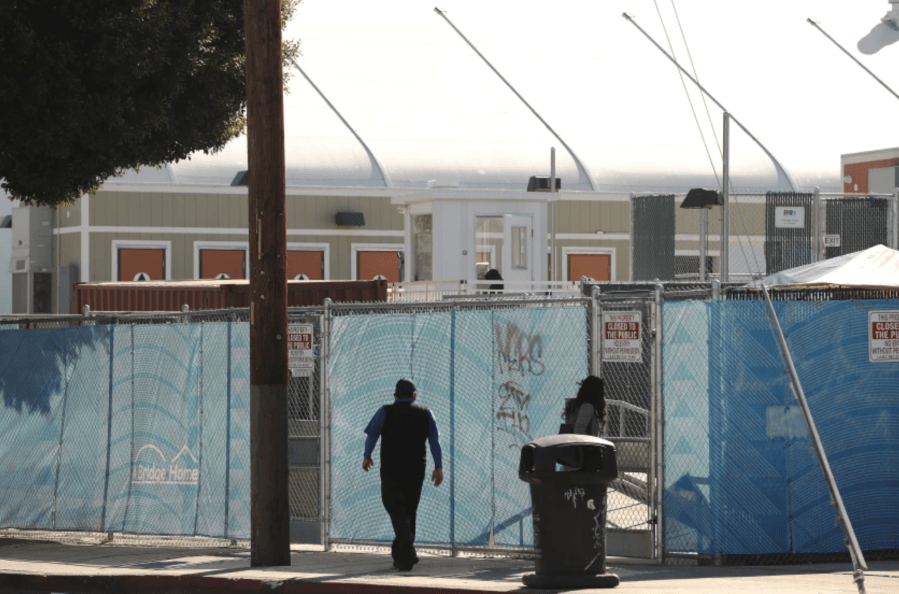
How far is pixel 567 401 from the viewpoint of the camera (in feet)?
38.6

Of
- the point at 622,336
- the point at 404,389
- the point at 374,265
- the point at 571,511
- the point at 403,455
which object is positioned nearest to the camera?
the point at 571,511

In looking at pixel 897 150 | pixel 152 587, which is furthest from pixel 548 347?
pixel 897 150

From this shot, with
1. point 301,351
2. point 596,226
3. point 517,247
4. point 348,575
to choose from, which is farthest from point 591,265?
point 348,575

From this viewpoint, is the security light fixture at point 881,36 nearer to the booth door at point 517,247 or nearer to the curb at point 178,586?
the booth door at point 517,247

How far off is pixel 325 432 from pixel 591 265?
26.2 metres

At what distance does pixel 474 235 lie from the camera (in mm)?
29016

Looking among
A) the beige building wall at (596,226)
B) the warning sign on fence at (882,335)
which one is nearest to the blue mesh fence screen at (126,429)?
the warning sign on fence at (882,335)

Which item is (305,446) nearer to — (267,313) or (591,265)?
(267,313)

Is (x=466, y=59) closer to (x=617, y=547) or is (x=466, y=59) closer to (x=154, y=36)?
(x=154, y=36)

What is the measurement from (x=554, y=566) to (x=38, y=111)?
9.16 meters

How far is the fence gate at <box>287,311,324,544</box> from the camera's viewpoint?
564 inches

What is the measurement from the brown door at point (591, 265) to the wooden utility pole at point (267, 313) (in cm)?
2719

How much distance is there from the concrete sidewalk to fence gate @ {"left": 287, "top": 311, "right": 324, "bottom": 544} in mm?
285

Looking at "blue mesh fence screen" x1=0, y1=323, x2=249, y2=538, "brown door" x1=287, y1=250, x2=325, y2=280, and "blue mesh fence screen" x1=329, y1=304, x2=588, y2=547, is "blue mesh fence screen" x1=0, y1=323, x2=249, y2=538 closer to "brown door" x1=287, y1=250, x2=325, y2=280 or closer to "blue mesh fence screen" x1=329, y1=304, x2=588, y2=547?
"blue mesh fence screen" x1=329, y1=304, x2=588, y2=547
